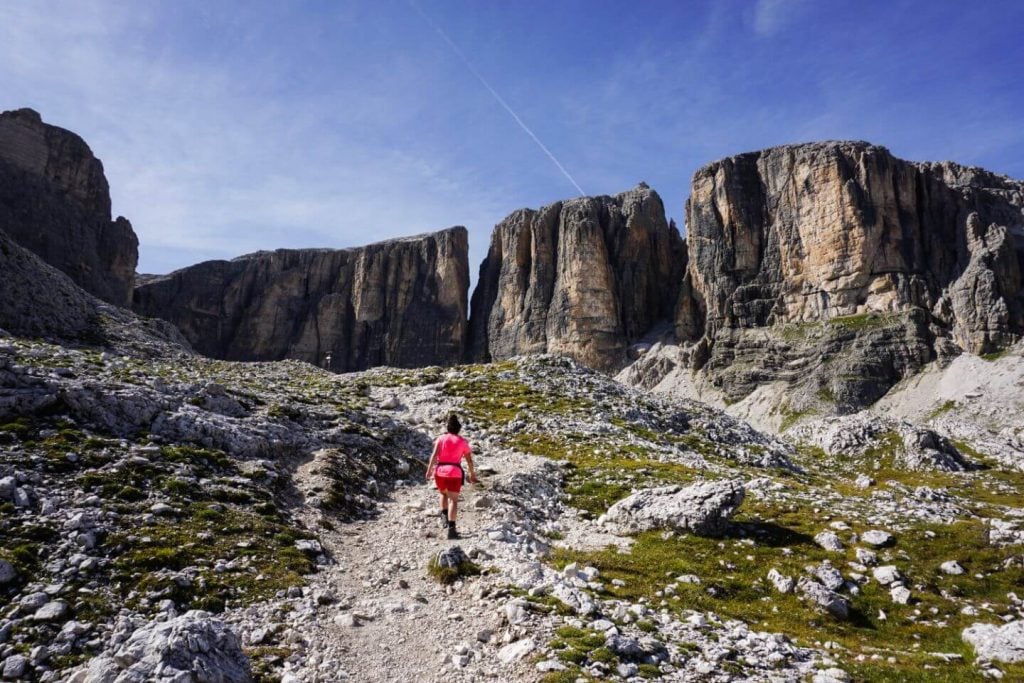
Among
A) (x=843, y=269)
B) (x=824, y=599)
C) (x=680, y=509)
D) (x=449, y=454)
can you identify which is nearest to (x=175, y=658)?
(x=449, y=454)

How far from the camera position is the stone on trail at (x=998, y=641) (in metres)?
11.8

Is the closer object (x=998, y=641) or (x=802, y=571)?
(x=998, y=641)

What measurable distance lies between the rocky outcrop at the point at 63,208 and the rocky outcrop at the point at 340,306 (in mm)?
54703

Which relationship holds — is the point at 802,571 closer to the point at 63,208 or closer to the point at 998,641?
the point at 998,641

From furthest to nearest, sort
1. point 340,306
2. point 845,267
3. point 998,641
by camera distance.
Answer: point 340,306 < point 845,267 < point 998,641

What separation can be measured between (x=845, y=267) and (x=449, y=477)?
5555 inches

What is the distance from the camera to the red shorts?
17.8m

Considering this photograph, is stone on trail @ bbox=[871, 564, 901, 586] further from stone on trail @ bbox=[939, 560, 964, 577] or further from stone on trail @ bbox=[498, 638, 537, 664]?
stone on trail @ bbox=[498, 638, 537, 664]

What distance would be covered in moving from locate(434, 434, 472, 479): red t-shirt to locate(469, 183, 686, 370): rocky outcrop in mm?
139969

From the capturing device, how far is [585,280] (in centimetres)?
16362

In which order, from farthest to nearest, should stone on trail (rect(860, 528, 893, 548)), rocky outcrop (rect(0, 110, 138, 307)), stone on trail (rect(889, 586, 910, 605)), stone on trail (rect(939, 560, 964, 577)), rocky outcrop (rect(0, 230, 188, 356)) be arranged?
rocky outcrop (rect(0, 110, 138, 307)) → rocky outcrop (rect(0, 230, 188, 356)) → stone on trail (rect(860, 528, 893, 548)) → stone on trail (rect(939, 560, 964, 577)) → stone on trail (rect(889, 586, 910, 605))

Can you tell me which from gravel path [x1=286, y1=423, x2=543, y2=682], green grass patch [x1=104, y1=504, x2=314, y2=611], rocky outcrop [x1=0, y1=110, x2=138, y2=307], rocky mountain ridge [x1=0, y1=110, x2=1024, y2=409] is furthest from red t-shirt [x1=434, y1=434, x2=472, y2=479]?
rocky outcrop [x1=0, y1=110, x2=138, y2=307]

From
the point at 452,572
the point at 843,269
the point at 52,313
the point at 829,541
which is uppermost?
the point at 843,269

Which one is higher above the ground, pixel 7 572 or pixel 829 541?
pixel 7 572
